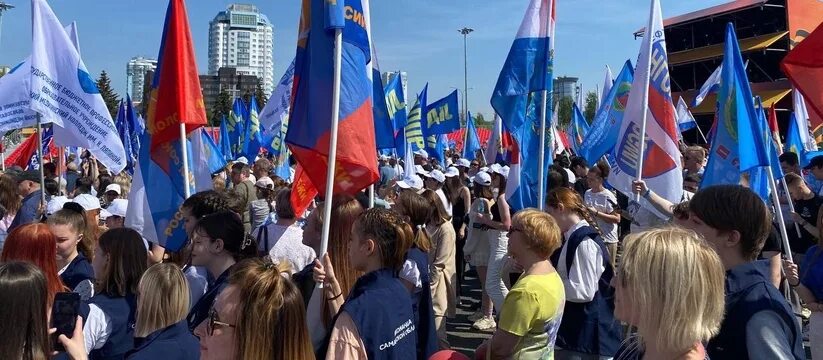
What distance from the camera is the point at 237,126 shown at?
20797 millimetres

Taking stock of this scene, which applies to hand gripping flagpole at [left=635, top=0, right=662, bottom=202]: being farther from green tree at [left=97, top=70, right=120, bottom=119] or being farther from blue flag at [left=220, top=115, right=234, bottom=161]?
green tree at [left=97, top=70, right=120, bottom=119]

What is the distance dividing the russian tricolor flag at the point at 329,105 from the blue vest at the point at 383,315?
45.7 inches

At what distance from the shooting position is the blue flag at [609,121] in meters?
10.5

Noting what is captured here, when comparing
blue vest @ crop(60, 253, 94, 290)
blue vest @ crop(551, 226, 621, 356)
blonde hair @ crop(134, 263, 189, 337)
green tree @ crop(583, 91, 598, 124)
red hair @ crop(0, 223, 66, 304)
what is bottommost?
blue vest @ crop(551, 226, 621, 356)

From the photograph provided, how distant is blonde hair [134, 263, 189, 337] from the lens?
301 centimetres

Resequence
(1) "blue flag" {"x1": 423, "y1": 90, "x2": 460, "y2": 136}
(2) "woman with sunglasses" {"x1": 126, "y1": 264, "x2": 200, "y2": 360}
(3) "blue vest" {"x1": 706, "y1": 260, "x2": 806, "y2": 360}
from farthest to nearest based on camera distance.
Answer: (1) "blue flag" {"x1": 423, "y1": 90, "x2": 460, "y2": 136} → (2) "woman with sunglasses" {"x1": 126, "y1": 264, "x2": 200, "y2": 360} → (3) "blue vest" {"x1": 706, "y1": 260, "x2": 806, "y2": 360}

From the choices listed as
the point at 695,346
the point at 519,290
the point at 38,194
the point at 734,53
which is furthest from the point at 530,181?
the point at 38,194

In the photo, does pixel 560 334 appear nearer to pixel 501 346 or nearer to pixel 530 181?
pixel 501 346

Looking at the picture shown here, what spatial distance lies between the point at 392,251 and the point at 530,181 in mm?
3703


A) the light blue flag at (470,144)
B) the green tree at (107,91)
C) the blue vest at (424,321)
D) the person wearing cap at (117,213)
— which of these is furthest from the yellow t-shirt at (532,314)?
the green tree at (107,91)

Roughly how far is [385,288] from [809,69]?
12.8ft

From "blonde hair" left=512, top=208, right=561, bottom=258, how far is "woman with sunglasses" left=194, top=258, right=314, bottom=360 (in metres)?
1.68

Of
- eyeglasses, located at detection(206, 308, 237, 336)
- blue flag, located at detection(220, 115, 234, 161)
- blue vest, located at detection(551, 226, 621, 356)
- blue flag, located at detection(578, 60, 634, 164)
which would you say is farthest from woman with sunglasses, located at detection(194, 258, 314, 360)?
blue flag, located at detection(220, 115, 234, 161)

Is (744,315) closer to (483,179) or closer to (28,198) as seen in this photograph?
(483,179)
